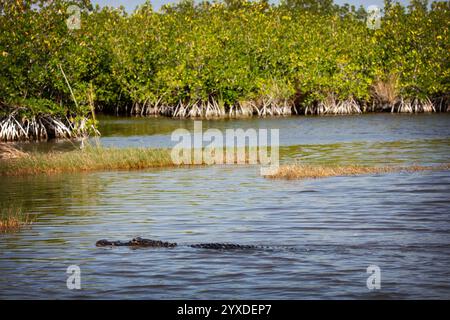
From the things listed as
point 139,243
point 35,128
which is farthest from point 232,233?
point 35,128

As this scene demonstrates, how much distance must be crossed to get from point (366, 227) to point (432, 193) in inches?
208

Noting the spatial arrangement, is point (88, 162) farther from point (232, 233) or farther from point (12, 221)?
point (232, 233)

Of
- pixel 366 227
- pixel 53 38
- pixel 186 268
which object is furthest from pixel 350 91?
pixel 186 268

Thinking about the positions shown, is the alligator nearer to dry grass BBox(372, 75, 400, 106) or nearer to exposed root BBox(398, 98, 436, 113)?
exposed root BBox(398, 98, 436, 113)

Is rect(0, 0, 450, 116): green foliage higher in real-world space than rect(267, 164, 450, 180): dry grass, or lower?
higher

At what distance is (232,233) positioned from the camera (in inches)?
706

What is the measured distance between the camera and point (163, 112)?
6353cm

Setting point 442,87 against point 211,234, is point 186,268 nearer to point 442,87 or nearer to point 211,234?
point 211,234

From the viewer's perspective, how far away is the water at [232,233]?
44.4 ft

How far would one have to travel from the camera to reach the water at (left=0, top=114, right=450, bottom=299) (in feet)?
44.4

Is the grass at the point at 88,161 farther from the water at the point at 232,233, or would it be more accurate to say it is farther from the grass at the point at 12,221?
the grass at the point at 12,221

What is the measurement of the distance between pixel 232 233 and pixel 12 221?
4765 millimetres

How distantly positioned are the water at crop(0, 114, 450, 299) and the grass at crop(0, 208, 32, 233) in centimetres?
33

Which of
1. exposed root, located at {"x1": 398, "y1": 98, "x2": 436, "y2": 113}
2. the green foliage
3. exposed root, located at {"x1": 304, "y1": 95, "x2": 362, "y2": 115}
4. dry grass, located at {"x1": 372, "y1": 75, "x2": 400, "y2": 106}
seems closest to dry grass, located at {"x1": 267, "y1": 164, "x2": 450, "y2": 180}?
the green foliage
